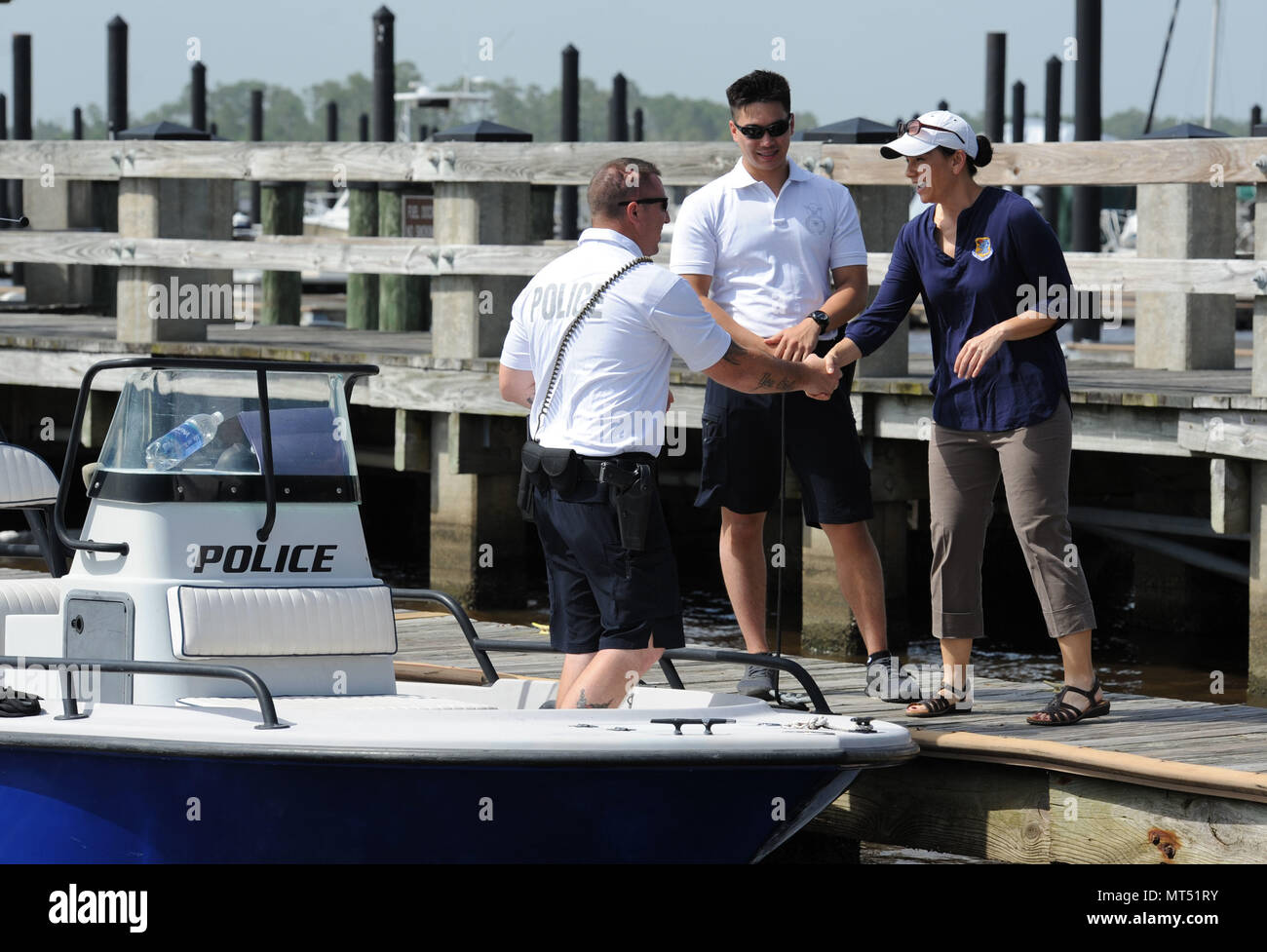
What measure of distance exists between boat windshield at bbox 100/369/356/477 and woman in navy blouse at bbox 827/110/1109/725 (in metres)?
1.60

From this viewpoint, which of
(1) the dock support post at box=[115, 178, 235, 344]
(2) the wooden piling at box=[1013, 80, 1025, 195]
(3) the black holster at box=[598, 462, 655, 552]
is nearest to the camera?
(3) the black holster at box=[598, 462, 655, 552]

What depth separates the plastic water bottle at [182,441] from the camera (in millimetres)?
6013

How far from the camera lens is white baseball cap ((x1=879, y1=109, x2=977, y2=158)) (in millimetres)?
6227

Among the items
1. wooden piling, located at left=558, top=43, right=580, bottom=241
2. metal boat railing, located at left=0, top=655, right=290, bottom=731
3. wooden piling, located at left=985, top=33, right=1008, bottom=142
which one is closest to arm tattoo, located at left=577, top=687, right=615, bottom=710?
metal boat railing, located at left=0, top=655, right=290, bottom=731

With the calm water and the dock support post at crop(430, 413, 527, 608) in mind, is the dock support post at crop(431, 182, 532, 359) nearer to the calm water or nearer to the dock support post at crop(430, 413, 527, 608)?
the dock support post at crop(430, 413, 527, 608)

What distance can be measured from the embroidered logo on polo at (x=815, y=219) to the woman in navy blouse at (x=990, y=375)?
29 cm

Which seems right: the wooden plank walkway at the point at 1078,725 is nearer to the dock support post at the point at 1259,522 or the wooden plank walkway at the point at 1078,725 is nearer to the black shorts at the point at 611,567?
the black shorts at the point at 611,567

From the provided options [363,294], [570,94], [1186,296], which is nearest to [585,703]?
[1186,296]

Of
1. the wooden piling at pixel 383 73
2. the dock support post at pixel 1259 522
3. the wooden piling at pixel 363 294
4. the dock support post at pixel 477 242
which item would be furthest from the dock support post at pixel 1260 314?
the wooden piling at pixel 383 73

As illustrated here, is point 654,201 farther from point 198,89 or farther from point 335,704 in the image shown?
point 198,89

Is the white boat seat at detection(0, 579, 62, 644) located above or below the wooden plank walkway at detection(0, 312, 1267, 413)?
below

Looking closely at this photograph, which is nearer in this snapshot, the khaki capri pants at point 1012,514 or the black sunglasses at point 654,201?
the black sunglasses at point 654,201
